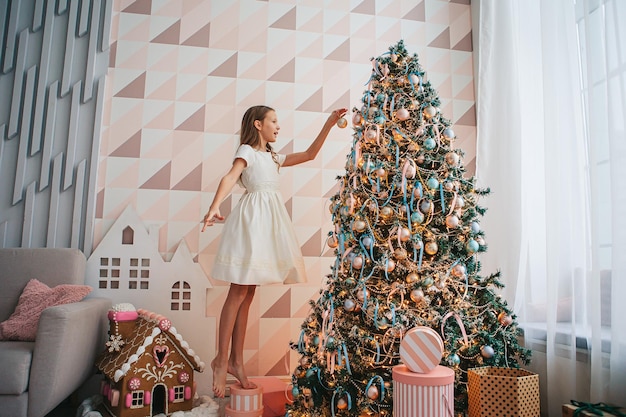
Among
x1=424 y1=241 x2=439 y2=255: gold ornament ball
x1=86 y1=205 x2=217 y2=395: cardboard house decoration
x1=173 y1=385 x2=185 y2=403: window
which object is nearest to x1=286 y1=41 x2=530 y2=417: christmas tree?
x1=424 y1=241 x2=439 y2=255: gold ornament ball

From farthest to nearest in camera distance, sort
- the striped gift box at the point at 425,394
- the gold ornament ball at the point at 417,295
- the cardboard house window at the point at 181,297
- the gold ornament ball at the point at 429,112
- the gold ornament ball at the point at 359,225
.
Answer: the cardboard house window at the point at 181,297 → the gold ornament ball at the point at 429,112 → the gold ornament ball at the point at 359,225 → the gold ornament ball at the point at 417,295 → the striped gift box at the point at 425,394

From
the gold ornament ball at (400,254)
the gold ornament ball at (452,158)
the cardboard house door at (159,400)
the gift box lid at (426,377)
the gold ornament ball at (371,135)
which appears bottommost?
the cardboard house door at (159,400)

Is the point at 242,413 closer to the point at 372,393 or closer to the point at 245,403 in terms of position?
the point at 245,403

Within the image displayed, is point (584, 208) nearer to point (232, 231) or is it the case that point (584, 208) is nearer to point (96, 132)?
point (232, 231)

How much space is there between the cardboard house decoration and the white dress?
44 centimetres

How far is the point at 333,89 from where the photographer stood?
2.99m

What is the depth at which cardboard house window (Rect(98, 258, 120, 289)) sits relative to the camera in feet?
8.37

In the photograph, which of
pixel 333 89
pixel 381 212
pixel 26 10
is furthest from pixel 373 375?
pixel 26 10

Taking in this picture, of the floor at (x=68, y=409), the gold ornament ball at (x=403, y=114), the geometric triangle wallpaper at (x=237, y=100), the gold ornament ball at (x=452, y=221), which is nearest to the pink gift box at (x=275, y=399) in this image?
the floor at (x=68, y=409)

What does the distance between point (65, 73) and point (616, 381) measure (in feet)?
10.1

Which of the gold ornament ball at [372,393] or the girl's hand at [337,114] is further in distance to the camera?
the girl's hand at [337,114]

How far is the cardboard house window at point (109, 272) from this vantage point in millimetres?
2551

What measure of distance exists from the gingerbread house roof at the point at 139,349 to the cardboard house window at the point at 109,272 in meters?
0.45

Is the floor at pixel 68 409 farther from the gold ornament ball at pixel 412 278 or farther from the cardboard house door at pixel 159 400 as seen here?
the gold ornament ball at pixel 412 278
